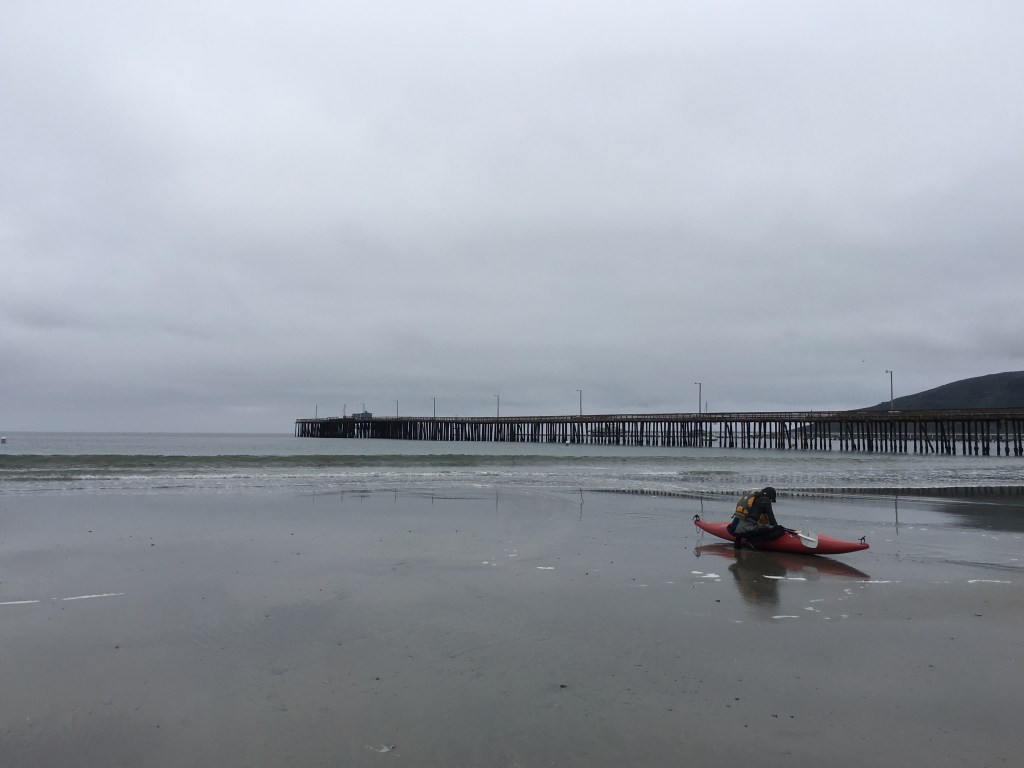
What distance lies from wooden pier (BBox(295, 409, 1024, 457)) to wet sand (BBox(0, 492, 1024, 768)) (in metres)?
56.4

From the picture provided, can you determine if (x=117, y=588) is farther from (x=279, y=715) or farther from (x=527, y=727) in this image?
(x=527, y=727)

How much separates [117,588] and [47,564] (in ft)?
7.38

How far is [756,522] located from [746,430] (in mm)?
65091

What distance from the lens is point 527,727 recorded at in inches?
185

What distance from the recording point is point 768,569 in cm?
1011

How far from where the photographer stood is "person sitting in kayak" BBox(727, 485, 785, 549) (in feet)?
37.5

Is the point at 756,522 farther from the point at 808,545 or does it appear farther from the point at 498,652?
the point at 498,652

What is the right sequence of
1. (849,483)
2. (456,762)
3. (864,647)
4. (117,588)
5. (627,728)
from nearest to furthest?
1. (456,762)
2. (627,728)
3. (864,647)
4. (117,588)
5. (849,483)

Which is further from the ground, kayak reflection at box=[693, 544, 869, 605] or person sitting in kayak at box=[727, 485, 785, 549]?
person sitting in kayak at box=[727, 485, 785, 549]

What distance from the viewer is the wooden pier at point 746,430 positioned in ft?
197

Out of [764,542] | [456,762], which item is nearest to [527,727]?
[456,762]

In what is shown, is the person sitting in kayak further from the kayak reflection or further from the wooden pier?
the wooden pier

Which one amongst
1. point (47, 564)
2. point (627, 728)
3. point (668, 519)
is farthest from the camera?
point (668, 519)

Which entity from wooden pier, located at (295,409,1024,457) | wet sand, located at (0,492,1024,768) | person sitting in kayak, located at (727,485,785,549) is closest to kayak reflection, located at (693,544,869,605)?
wet sand, located at (0,492,1024,768)
